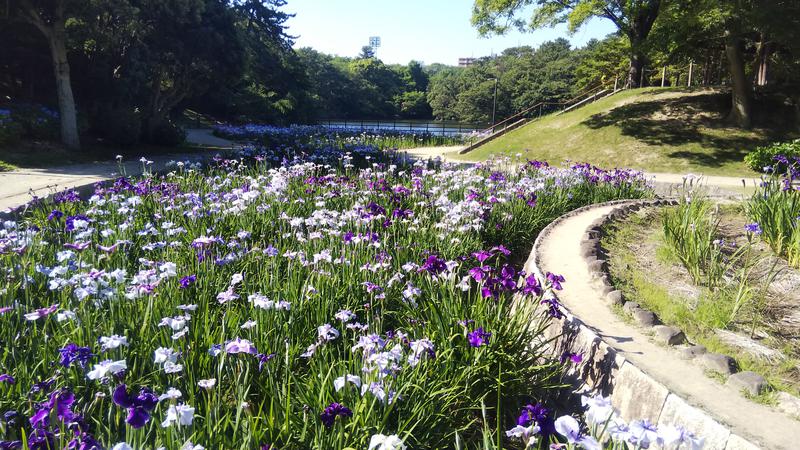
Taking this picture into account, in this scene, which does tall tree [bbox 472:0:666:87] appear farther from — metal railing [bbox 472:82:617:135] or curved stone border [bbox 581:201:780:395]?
curved stone border [bbox 581:201:780:395]

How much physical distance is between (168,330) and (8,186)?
8.28 meters

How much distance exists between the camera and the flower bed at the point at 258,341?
217cm

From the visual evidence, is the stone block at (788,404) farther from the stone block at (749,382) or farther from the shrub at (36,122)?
the shrub at (36,122)

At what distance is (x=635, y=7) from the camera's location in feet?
60.0

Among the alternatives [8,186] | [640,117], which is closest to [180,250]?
[8,186]

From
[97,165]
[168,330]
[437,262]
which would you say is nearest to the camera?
[168,330]

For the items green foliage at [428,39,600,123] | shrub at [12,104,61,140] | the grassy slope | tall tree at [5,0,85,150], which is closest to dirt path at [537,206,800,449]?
the grassy slope

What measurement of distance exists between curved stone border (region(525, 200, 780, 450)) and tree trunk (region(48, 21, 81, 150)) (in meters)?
13.9

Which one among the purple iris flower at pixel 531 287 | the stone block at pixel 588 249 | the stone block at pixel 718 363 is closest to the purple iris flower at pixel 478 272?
the purple iris flower at pixel 531 287

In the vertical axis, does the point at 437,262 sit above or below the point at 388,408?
above

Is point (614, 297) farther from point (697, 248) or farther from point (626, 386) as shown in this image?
point (626, 386)

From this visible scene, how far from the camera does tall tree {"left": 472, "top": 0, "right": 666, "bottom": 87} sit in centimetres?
1861

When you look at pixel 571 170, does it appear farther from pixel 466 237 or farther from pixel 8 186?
pixel 8 186

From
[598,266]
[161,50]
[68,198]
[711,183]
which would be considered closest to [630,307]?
[598,266]
